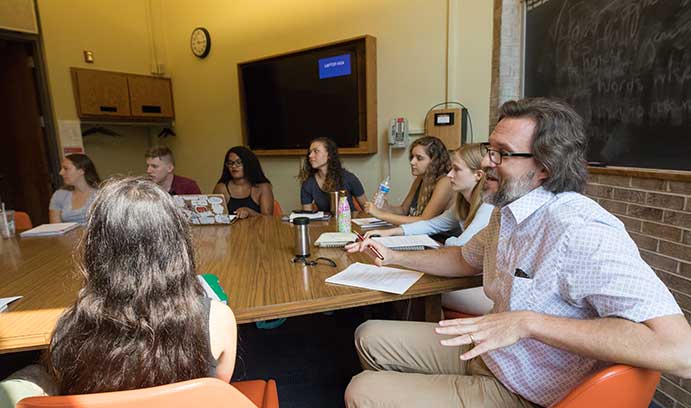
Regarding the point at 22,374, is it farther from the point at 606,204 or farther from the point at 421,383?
the point at 606,204

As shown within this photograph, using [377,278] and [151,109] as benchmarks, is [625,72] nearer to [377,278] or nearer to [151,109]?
[377,278]

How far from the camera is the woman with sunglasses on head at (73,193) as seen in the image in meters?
2.71

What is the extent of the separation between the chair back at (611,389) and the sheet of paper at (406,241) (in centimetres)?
102

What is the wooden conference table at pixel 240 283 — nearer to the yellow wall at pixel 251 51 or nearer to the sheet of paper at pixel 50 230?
the sheet of paper at pixel 50 230

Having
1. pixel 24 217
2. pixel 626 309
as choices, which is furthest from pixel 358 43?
pixel 626 309

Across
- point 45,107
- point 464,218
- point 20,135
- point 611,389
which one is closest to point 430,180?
point 464,218

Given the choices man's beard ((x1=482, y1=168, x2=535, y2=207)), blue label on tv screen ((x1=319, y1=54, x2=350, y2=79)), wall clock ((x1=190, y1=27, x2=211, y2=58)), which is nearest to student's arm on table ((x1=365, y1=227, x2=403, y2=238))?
man's beard ((x1=482, y1=168, x2=535, y2=207))

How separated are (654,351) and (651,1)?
1561 mm

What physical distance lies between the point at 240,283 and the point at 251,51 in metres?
3.93

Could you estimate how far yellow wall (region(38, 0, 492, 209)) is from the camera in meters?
3.23

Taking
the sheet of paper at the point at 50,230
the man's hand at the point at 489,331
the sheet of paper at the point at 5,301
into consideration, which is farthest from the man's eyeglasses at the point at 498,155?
the sheet of paper at the point at 50,230

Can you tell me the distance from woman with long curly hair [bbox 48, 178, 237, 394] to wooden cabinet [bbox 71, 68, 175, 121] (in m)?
4.65

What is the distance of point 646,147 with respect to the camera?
1.70 meters

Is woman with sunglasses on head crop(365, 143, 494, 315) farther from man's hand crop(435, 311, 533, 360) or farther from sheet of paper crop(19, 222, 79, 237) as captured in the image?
sheet of paper crop(19, 222, 79, 237)
